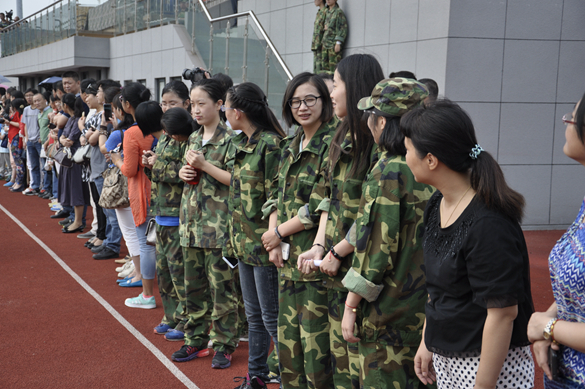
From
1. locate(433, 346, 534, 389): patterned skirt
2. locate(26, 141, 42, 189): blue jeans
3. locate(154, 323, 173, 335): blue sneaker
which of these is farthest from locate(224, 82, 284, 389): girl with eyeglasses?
locate(26, 141, 42, 189): blue jeans

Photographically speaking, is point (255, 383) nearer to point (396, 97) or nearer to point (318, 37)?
point (396, 97)

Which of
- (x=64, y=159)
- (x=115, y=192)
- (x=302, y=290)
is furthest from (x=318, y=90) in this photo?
(x=64, y=159)

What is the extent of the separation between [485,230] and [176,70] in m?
13.3

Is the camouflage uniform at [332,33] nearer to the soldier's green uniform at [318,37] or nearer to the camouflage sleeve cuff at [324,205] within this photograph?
the soldier's green uniform at [318,37]

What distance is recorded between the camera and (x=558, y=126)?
28.7 feet

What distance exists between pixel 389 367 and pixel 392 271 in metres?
0.40

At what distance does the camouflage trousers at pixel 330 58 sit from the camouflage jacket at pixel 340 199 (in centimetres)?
833

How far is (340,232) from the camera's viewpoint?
2.69 m

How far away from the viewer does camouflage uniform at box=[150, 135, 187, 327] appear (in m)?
4.38

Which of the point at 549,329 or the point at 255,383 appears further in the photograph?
the point at 255,383

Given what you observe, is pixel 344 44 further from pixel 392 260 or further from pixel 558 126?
pixel 392 260

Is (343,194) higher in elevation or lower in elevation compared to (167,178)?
higher

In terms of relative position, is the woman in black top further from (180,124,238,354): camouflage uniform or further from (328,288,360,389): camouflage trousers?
(180,124,238,354): camouflage uniform

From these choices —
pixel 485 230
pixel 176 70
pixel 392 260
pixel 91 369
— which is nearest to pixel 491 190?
pixel 485 230
